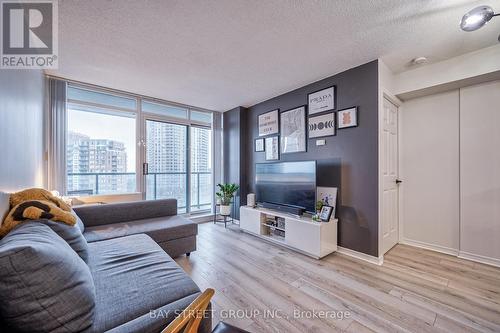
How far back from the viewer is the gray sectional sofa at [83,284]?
0.69 metres

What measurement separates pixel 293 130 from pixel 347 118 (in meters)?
0.86

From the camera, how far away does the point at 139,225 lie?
95.5 inches

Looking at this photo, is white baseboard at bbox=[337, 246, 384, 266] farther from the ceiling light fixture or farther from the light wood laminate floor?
the ceiling light fixture

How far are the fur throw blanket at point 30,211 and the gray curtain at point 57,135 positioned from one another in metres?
1.68

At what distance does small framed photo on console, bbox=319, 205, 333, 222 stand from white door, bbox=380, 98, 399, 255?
60cm

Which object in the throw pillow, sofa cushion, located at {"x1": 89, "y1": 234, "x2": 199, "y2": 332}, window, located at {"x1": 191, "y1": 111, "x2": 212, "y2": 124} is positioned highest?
window, located at {"x1": 191, "y1": 111, "x2": 212, "y2": 124}

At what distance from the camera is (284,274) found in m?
2.14

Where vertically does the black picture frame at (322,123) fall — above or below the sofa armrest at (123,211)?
above

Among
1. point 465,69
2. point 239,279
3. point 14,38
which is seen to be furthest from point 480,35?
point 14,38

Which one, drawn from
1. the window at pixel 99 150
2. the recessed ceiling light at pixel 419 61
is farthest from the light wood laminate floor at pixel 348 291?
the recessed ceiling light at pixel 419 61

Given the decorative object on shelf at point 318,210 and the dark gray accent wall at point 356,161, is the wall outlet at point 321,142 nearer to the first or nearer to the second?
the dark gray accent wall at point 356,161

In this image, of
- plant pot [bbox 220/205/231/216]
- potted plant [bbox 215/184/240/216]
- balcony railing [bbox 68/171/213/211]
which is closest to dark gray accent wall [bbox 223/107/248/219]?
potted plant [bbox 215/184/240/216]

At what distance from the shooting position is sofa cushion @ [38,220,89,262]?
129 cm

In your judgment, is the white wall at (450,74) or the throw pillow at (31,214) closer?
the throw pillow at (31,214)
